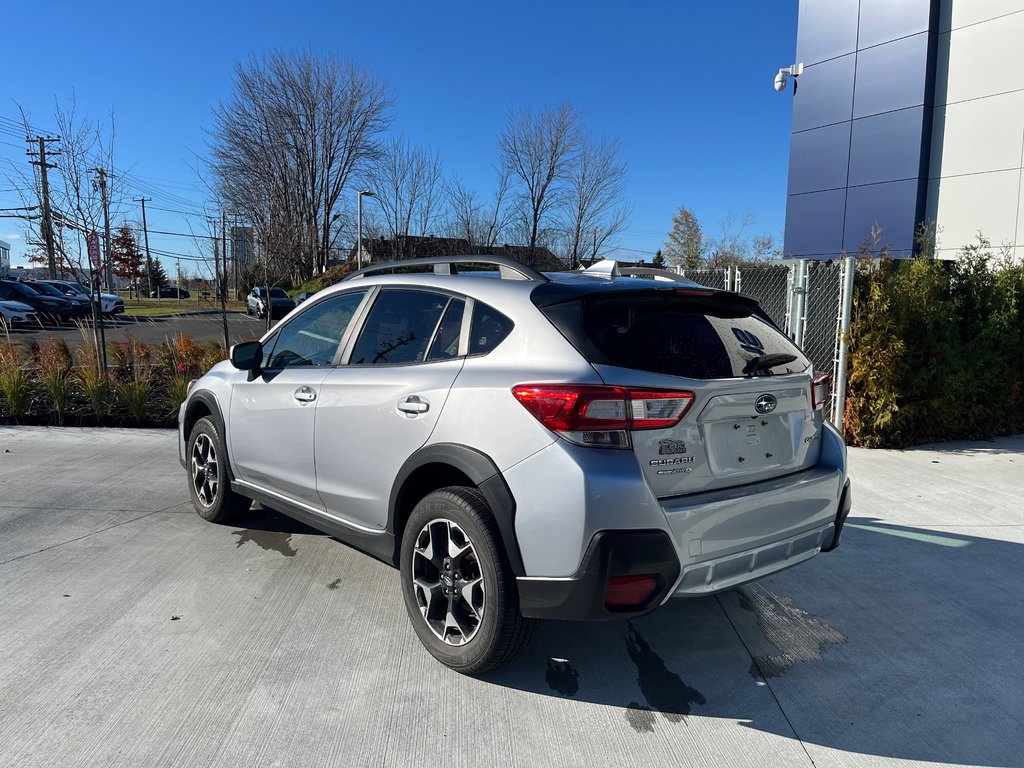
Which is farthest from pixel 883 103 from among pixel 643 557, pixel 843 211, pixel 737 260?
pixel 643 557

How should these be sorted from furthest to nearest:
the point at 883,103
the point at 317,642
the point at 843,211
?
the point at 843,211 → the point at 883,103 → the point at 317,642

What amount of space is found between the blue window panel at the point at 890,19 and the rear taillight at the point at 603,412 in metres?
17.4

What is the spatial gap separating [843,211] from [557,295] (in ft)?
57.2

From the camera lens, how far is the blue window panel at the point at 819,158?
17656 mm

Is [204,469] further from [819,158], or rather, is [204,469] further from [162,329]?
[162,329]

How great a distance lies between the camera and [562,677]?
303 cm

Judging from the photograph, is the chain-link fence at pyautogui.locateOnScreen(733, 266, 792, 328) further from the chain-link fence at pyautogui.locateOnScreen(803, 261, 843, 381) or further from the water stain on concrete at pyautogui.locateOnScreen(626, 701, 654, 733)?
the water stain on concrete at pyautogui.locateOnScreen(626, 701, 654, 733)

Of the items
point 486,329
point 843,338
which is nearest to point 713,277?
point 843,338

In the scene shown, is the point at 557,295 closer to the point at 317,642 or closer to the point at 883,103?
the point at 317,642

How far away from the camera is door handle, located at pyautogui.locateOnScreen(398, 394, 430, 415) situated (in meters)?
3.07

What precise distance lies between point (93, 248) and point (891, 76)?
17.1m

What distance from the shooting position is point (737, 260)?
32281mm

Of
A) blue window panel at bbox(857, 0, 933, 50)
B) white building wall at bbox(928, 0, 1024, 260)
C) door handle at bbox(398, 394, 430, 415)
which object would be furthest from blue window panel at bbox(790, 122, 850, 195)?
door handle at bbox(398, 394, 430, 415)

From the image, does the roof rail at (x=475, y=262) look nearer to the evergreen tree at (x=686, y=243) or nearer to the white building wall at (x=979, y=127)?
the white building wall at (x=979, y=127)
